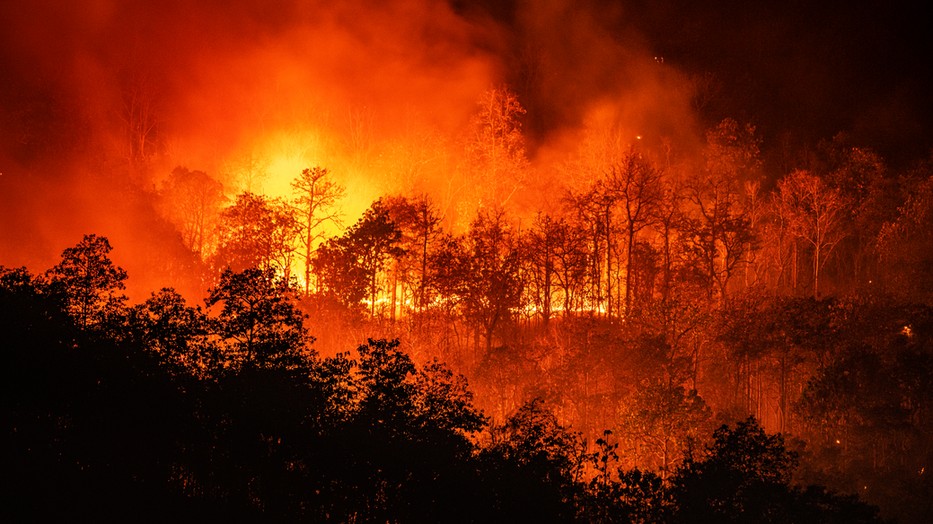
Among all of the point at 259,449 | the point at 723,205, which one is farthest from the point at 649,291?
the point at 259,449

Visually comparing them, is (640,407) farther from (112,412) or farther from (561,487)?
(112,412)

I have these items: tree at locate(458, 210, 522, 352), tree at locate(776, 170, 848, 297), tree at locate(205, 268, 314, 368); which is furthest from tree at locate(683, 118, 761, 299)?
tree at locate(205, 268, 314, 368)

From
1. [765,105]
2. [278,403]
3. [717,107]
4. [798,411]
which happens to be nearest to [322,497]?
[278,403]

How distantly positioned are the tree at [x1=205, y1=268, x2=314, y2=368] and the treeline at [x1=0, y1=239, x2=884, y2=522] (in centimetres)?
6

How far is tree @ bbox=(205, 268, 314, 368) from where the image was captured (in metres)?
16.7

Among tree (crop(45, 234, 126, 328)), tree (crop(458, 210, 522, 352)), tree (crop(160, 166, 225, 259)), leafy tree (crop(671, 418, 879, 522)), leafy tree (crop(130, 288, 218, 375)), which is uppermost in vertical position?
tree (crop(160, 166, 225, 259))

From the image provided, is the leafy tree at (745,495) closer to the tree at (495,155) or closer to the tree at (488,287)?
the tree at (488,287)

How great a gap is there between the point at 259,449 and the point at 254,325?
4.04 m

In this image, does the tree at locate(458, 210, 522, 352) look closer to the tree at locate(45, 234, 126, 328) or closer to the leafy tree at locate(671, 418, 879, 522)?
the tree at locate(45, 234, 126, 328)

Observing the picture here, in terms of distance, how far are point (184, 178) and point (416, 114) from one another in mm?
21384

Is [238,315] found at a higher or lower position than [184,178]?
lower

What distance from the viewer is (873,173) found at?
53.0 metres

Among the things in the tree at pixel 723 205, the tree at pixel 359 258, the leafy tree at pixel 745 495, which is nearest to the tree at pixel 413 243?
the tree at pixel 359 258

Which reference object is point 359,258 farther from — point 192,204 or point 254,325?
point 254,325
